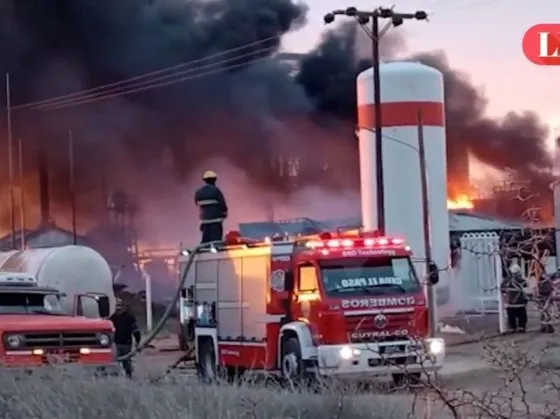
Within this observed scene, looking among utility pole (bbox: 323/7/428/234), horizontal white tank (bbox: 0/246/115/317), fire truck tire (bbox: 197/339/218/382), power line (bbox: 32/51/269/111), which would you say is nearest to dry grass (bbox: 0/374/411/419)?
fire truck tire (bbox: 197/339/218/382)

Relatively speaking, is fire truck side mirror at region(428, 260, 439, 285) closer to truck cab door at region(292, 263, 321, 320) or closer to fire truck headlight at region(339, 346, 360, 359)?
fire truck headlight at region(339, 346, 360, 359)

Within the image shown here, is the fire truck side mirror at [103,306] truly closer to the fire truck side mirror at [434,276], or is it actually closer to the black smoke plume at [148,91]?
the fire truck side mirror at [434,276]

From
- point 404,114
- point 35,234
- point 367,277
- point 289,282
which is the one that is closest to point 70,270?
point 289,282

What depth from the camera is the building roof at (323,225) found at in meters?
35.3

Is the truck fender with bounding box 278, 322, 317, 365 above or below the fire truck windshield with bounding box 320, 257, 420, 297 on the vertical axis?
below

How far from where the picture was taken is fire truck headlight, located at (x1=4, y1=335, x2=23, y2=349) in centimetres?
1309

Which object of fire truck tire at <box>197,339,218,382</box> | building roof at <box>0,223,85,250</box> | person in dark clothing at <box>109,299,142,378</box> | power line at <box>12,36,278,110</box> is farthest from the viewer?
power line at <box>12,36,278,110</box>

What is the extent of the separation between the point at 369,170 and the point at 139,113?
1683 cm

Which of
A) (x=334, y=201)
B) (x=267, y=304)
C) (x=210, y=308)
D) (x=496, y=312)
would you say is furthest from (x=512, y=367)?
(x=334, y=201)

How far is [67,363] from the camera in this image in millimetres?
12750

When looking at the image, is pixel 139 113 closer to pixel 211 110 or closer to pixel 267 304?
pixel 211 110

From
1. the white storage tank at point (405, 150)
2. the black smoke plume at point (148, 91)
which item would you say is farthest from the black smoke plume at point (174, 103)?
the white storage tank at point (405, 150)

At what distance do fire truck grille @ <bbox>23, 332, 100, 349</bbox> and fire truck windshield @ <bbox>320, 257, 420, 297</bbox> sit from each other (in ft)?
10.0

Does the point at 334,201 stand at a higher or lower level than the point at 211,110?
lower
